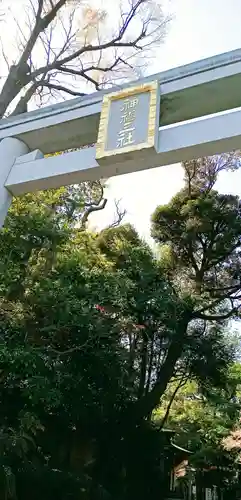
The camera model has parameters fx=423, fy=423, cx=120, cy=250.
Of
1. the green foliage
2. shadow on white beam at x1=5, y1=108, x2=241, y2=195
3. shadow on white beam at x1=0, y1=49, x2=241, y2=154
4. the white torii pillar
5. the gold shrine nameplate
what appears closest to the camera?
shadow on white beam at x1=5, y1=108, x2=241, y2=195

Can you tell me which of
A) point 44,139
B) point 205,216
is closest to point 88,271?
point 44,139

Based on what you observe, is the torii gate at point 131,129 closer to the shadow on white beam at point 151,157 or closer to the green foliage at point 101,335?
the shadow on white beam at point 151,157

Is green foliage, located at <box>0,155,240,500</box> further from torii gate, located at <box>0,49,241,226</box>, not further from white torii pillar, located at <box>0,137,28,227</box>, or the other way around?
torii gate, located at <box>0,49,241,226</box>

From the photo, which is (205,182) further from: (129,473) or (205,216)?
(129,473)

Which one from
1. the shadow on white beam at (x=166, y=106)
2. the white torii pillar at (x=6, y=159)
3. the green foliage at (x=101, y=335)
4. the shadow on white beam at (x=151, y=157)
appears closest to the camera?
the shadow on white beam at (x=151, y=157)

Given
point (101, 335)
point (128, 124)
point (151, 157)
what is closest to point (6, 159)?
point (128, 124)

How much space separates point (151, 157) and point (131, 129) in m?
0.25

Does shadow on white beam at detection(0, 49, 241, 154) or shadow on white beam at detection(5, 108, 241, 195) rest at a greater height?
shadow on white beam at detection(0, 49, 241, 154)

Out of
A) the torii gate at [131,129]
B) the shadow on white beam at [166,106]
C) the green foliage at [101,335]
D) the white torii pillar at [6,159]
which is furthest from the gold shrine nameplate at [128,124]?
the green foliage at [101,335]

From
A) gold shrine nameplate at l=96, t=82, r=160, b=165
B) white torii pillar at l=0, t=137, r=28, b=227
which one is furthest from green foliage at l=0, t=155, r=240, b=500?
gold shrine nameplate at l=96, t=82, r=160, b=165

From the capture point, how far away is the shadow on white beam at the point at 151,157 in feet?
8.85

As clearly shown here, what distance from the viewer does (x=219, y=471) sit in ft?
32.4

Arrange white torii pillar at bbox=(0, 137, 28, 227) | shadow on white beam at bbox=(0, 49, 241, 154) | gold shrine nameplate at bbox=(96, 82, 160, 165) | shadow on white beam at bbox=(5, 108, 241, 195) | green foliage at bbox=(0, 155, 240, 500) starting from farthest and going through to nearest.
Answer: green foliage at bbox=(0, 155, 240, 500)
white torii pillar at bbox=(0, 137, 28, 227)
shadow on white beam at bbox=(0, 49, 241, 154)
gold shrine nameplate at bbox=(96, 82, 160, 165)
shadow on white beam at bbox=(5, 108, 241, 195)

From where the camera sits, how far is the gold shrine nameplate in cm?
282
